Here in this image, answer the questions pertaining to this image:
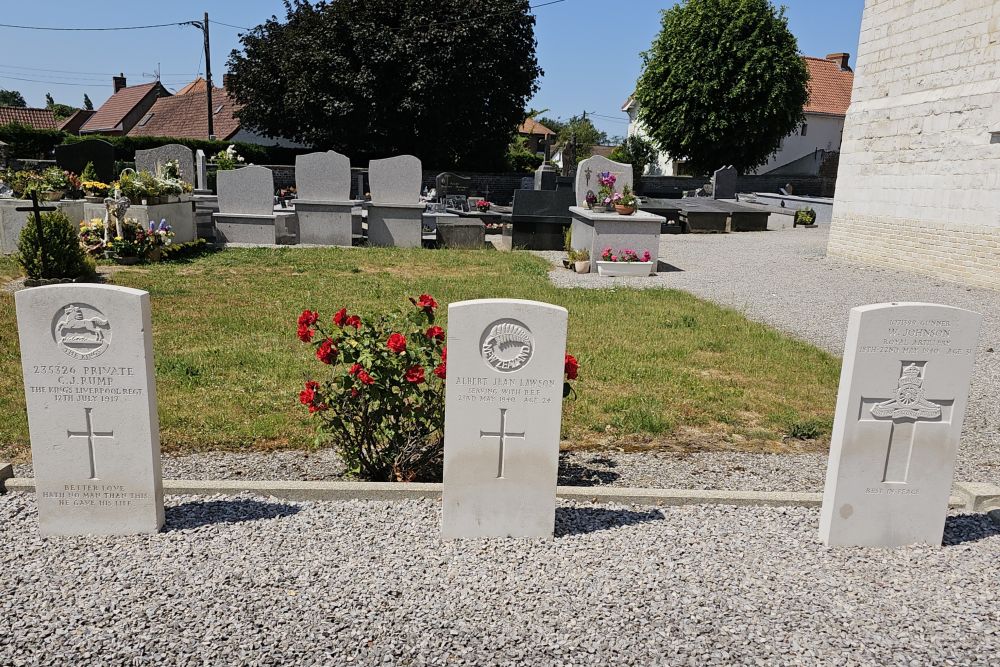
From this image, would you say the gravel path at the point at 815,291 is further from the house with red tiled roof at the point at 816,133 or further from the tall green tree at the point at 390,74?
the house with red tiled roof at the point at 816,133

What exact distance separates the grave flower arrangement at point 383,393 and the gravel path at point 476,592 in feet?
1.39

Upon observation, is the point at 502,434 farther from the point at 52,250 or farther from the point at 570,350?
the point at 52,250

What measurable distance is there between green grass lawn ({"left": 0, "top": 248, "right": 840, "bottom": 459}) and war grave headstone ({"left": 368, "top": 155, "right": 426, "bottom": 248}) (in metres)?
3.54

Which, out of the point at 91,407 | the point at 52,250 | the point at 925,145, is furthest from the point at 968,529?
the point at 925,145

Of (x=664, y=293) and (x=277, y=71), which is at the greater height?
(x=277, y=71)

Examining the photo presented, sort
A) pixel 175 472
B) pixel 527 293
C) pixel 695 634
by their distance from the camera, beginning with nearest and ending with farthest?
pixel 695 634 → pixel 175 472 → pixel 527 293

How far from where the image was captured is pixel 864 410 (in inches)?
144

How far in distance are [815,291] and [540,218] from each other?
603 centimetres

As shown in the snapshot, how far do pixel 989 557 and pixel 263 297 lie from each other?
339 inches

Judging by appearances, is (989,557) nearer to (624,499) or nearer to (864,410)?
(864,410)

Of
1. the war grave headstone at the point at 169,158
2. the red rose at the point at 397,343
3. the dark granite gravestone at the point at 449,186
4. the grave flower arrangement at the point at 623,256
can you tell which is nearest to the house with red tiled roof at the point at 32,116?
the dark granite gravestone at the point at 449,186

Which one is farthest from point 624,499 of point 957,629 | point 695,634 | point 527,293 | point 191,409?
point 527,293

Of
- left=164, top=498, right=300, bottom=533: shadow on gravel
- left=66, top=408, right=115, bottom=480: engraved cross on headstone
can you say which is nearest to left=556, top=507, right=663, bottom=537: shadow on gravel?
left=164, top=498, right=300, bottom=533: shadow on gravel

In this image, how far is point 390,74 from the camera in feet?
91.6
